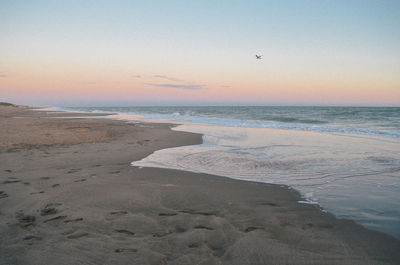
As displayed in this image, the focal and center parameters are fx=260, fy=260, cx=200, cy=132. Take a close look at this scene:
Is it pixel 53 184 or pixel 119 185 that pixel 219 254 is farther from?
pixel 53 184

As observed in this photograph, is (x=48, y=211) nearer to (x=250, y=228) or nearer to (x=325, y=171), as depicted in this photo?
(x=250, y=228)

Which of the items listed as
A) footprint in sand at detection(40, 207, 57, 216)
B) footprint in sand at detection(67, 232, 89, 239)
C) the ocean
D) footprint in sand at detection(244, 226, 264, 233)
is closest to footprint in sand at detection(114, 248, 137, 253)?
footprint in sand at detection(67, 232, 89, 239)

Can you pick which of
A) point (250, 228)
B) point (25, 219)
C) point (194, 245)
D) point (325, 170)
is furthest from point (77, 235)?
point (325, 170)

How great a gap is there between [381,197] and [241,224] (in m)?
3.19

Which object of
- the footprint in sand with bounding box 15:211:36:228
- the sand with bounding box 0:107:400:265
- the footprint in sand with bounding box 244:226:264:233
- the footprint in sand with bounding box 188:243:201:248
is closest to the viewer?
the sand with bounding box 0:107:400:265

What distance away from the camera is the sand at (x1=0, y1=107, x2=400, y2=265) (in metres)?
3.03

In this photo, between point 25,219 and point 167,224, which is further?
point 25,219

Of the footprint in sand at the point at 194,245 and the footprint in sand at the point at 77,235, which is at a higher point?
the footprint in sand at the point at 77,235

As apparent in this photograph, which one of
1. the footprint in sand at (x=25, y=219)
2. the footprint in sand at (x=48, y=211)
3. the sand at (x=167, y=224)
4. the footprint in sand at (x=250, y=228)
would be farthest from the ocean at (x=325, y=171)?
the footprint in sand at (x=25, y=219)

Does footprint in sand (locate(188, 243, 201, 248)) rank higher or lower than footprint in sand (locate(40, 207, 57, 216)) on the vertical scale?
lower

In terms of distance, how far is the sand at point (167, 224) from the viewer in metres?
3.03

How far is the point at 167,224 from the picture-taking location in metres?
3.83

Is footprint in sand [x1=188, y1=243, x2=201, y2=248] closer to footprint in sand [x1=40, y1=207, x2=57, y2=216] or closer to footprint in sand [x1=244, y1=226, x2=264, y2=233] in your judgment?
footprint in sand [x1=244, y1=226, x2=264, y2=233]

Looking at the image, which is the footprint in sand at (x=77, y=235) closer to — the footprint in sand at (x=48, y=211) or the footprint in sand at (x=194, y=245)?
the footprint in sand at (x=48, y=211)
